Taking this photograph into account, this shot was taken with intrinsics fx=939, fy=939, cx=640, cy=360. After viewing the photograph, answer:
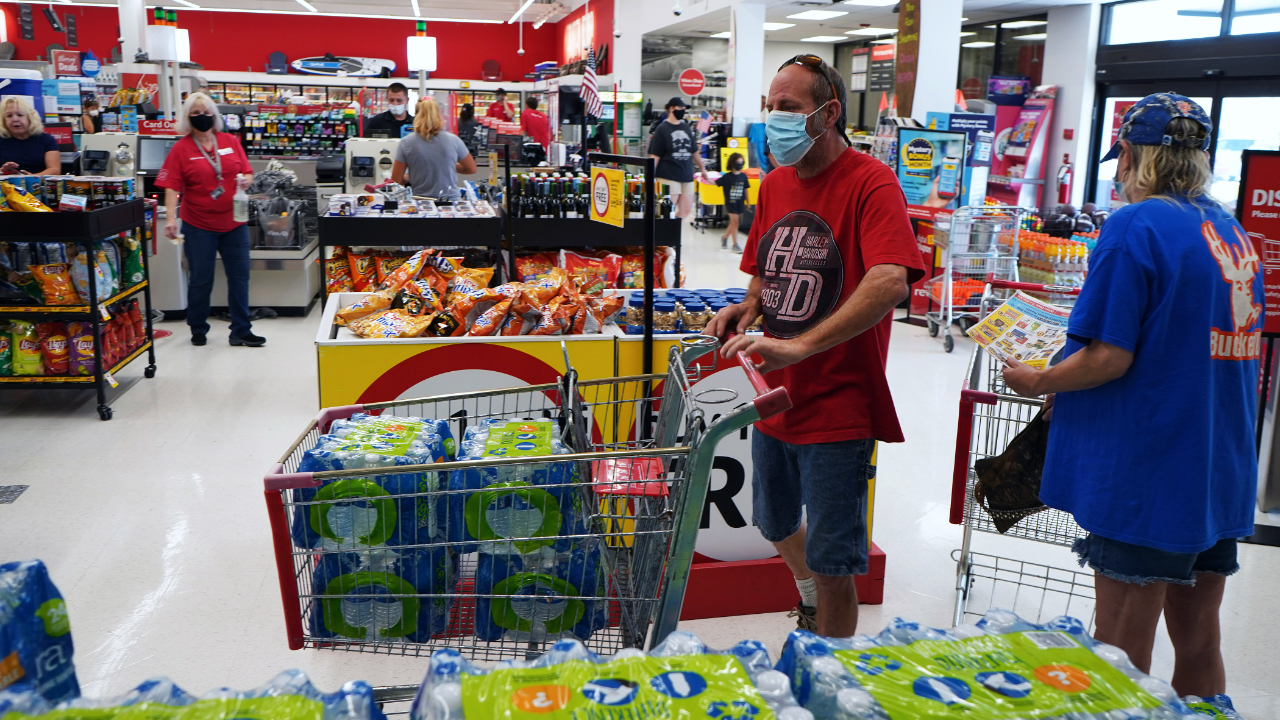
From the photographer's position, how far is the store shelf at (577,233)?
554 centimetres

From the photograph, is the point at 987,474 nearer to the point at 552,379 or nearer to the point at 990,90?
the point at 552,379

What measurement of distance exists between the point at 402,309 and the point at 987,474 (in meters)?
2.17

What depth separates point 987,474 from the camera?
238 centimetres

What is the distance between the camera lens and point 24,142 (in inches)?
280

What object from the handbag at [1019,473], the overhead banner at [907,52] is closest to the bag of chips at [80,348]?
the handbag at [1019,473]

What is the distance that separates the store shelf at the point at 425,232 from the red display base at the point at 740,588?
129 inches

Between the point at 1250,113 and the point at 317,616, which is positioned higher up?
the point at 1250,113

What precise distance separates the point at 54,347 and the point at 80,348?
0.40 feet

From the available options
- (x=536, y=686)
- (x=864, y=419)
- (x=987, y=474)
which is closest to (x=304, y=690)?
(x=536, y=686)

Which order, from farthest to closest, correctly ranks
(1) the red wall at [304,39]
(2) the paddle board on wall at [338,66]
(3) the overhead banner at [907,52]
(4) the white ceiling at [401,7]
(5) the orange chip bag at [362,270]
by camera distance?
1. (2) the paddle board on wall at [338,66]
2. (1) the red wall at [304,39]
3. (4) the white ceiling at [401,7]
4. (3) the overhead banner at [907,52]
5. (5) the orange chip bag at [362,270]

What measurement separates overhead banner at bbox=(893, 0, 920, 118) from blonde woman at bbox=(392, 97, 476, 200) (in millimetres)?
4809

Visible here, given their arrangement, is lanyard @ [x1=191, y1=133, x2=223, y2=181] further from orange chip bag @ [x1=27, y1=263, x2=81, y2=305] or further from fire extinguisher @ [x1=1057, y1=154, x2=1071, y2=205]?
fire extinguisher @ [x1=1057, y1=154, x2=1071, y2=205]

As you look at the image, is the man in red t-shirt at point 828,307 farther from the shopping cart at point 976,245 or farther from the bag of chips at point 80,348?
the shopping cart at point 976,245

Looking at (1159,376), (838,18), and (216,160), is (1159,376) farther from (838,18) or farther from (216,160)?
(838,18)
